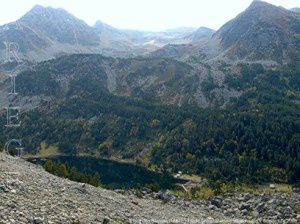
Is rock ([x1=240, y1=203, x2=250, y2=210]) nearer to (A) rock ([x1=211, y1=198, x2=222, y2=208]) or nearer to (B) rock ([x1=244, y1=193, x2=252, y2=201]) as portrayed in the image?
(A) rock ([x1=211, y1=198, x2=222, y2=208])

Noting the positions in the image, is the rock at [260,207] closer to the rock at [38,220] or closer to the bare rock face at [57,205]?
the bare rock face at [57,205]

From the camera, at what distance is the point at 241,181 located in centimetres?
12650

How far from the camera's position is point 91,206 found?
55406mm

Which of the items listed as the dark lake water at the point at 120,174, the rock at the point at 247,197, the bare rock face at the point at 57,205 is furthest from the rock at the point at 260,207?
the dark lake water at the point at 120,174

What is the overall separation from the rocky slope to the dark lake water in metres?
26.7

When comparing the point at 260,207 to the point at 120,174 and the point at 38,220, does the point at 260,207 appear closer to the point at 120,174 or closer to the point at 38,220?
the point at 38,220

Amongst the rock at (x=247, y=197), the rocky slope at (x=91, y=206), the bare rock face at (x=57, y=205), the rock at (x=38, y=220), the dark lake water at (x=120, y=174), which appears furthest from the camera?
the dark lake water at (x=120, y=174)

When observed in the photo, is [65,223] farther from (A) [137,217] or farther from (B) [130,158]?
(B) [130,158]

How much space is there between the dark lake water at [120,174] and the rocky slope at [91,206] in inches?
1050

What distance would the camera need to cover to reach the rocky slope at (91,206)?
4331 centimetres

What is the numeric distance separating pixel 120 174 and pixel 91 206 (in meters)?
94.4

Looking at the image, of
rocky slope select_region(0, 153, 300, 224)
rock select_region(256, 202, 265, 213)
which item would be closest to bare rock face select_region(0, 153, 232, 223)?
rocky slope select_region(0, 153, 300, 224)

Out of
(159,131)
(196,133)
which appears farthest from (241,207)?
(159,131)

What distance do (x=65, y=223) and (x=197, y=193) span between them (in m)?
73.0
